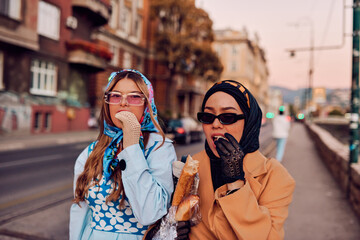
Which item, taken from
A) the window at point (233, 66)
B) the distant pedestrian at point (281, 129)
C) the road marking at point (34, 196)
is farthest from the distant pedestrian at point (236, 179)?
the window at point (233, 66)

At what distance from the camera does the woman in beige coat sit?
1.60m

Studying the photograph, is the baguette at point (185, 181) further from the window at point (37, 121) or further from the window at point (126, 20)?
the window at point (126, 20)

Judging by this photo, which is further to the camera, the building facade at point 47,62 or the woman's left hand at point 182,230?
the building facade at point 47,62

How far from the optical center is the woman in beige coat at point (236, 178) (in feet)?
5.25

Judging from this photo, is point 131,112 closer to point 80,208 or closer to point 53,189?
point 80,208

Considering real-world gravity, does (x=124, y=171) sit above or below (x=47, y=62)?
below

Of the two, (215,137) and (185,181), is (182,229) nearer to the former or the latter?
(185,181)

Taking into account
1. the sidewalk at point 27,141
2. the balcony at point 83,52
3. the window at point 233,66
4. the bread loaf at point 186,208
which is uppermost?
the window at point 233,66

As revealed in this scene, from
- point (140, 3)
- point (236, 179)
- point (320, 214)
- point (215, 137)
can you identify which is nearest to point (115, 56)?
point (140, 3)

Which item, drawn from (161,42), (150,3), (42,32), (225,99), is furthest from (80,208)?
(150,3)

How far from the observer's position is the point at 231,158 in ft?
5.26

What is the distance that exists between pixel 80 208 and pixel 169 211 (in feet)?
1.93

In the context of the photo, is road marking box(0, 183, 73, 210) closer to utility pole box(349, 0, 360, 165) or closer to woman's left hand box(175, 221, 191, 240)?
woman's left hand box(175, 221, 191, 240)

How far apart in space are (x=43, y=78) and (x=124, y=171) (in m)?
20.4
